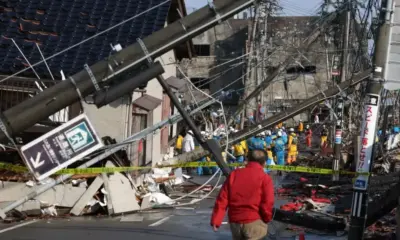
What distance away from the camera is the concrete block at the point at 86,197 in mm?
14508

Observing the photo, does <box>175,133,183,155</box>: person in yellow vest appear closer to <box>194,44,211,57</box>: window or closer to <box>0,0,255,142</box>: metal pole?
<box>0,0,255,142</box>: metal pole

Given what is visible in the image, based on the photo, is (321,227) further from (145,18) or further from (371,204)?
(145,18)

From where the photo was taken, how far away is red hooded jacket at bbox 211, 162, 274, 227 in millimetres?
7613

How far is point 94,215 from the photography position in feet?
48.3

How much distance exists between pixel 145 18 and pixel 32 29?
312 cm

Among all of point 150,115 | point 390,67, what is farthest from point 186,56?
point 390,67

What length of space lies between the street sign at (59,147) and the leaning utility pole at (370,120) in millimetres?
4041

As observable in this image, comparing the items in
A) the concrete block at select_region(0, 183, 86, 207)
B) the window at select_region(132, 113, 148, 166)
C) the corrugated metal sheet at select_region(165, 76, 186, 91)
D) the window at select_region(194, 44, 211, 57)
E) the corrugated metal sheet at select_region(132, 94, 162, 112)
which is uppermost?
the window at select_region(194, 44, 211, 57)

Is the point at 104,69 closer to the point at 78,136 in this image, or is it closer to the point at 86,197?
the point at 78,136

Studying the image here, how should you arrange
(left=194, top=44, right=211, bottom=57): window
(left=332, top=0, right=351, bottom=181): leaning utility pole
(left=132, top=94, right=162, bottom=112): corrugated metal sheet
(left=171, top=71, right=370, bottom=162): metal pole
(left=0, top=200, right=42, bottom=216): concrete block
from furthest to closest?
(left=194, top=44, right=211, bottom=57): window → (left=332, top=0, right=351, bottom=181): leaning utility pole → (left=132, top=94, right=162, bottom=112): corrugated metal sheet → (left=171, top=71, right=370, bottom=162): metal pole → (left=0, top=200, right=42, bottom=216): concrete block

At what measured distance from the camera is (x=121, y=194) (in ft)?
48.9

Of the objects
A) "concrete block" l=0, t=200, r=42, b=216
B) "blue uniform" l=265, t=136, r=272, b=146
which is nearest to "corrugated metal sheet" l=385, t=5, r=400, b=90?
"concrete block" l=0, t=200, r=42, b=216

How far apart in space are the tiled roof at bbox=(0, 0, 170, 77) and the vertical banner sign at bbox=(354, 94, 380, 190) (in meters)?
9.04

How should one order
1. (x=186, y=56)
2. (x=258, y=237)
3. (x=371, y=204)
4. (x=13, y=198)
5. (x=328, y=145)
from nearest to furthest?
(x=258, y=237), (x=371, y=204), (x=13, y=198), (x=186, y=56), (x=328, y=145)
